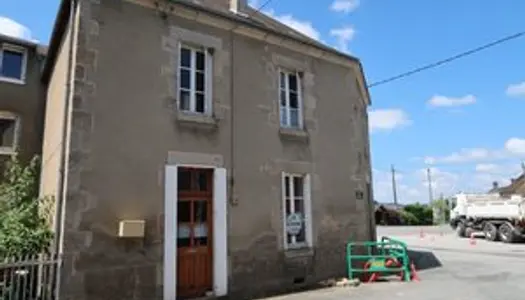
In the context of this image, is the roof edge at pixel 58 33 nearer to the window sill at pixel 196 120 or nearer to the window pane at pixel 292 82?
the window sill at pixel 196 120

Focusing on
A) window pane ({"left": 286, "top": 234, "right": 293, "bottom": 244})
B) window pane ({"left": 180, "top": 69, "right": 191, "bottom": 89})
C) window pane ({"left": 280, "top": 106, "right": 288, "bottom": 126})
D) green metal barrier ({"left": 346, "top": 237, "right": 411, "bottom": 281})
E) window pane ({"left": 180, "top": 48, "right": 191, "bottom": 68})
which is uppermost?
window pane ({"left": 180, "top": 48, "right": 191, "bottom": 68})

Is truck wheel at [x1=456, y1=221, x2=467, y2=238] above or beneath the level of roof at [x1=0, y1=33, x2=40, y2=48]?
beneath

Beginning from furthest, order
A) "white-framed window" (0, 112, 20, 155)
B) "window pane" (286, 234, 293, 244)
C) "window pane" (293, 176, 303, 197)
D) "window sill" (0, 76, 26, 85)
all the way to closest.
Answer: "window sill" (0, 76, 26, 85), "white-framed window" (0, 112, 20, 155), "window pane" (293, 176, 303, 197), "window pane" (286, 234, 293, 244)

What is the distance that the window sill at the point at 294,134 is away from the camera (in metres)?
10.8

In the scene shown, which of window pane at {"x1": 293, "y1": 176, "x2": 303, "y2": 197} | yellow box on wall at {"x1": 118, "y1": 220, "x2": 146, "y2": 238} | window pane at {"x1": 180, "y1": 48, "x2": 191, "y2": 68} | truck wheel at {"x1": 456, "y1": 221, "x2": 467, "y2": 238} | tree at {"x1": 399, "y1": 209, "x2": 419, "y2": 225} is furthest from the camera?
tree at {"x1": 399, "y1": 209, "x2": 419, "y2": 225}

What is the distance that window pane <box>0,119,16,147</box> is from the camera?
12688 millimetres

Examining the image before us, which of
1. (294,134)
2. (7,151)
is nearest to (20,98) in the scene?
(7,151)


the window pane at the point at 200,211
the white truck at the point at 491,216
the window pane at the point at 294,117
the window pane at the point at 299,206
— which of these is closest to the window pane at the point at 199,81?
the window pane at the point at 200,211

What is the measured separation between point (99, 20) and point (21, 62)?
6847mm

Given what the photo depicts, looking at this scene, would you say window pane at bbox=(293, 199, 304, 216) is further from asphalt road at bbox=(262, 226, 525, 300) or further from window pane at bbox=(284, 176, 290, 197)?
asphalt road at bbox=(262, 226, 525, 300)

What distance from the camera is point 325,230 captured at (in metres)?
11.3

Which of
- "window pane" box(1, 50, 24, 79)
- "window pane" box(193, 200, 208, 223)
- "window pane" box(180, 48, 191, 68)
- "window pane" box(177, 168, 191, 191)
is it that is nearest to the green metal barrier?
"window pane" box(193, 200, 208, 223)

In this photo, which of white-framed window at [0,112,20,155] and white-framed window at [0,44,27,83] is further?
white-framed window at [0,44,27,83]

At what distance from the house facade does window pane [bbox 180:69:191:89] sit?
619 centimetres
